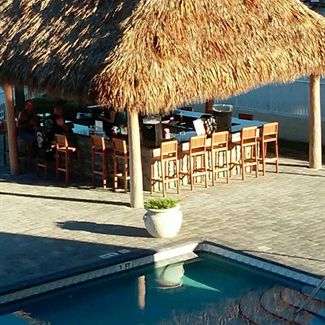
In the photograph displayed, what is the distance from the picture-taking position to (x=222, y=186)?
52.8 ft

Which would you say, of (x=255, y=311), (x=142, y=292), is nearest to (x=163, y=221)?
(x=142, y=292)

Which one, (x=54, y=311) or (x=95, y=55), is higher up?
(x=95, y=55)

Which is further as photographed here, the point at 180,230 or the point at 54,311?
the point at 180,230

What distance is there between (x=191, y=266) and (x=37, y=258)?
218 centimetres

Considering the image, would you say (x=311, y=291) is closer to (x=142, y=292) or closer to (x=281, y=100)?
(x=142, y=292)

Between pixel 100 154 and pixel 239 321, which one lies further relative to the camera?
pixel 100 154

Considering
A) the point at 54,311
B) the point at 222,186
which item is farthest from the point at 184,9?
the point at 54,311

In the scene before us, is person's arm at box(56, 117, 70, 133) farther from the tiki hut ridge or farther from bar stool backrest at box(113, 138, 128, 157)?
bar stool backrest at box(113, 138, 128, 157)

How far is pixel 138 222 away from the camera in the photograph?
1365 centimetres

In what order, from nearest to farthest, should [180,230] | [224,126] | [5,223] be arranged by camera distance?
[180,230]
[5,223]
[224,126]

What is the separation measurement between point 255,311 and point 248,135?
642 cm

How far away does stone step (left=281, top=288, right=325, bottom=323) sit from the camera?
1007 centimetres

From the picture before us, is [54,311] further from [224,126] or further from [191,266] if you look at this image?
[224,126]

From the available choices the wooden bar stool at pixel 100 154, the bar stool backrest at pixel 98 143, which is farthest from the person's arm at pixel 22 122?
the bar stool backrest at pixel 98 143
